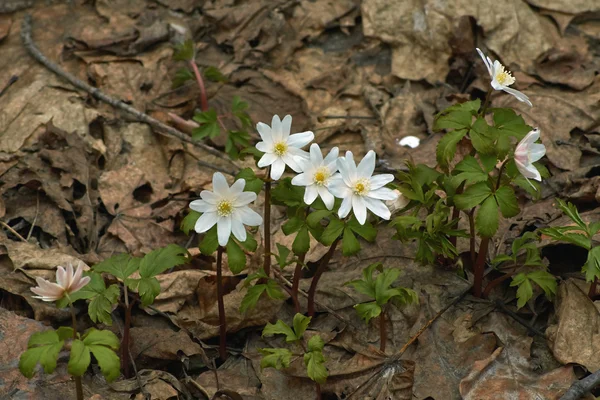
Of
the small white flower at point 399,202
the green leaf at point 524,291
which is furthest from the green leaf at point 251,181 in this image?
the green leaf at point 524,291

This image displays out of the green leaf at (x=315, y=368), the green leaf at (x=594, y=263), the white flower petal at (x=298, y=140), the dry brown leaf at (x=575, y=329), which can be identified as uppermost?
the white flower petal at (x=298, y=140)

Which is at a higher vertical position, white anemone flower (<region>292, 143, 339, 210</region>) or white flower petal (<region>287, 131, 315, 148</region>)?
white flower petal (<region>287, 131, 315, 148</region>)

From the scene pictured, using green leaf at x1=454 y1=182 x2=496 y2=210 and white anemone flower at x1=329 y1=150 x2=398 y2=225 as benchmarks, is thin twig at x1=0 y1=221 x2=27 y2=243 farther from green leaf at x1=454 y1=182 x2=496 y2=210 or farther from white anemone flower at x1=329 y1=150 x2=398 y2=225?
green leaf at x1=454 y1=182 x2=496 y2=210

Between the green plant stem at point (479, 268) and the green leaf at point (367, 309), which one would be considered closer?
the green leaf at point (367, 309)

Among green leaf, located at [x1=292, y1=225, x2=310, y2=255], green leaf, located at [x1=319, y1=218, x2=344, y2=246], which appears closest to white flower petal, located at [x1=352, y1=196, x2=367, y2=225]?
green leaf, located at [x1=319, y1=218, x2=344, y2=246]

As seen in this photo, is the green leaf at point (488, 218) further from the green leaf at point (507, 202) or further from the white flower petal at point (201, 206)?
the white flower petal at point (201, 206)

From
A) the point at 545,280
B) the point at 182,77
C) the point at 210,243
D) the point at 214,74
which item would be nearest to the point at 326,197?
the point at 210,243

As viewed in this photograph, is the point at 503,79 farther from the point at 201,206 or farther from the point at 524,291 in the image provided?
the point at 201,206
